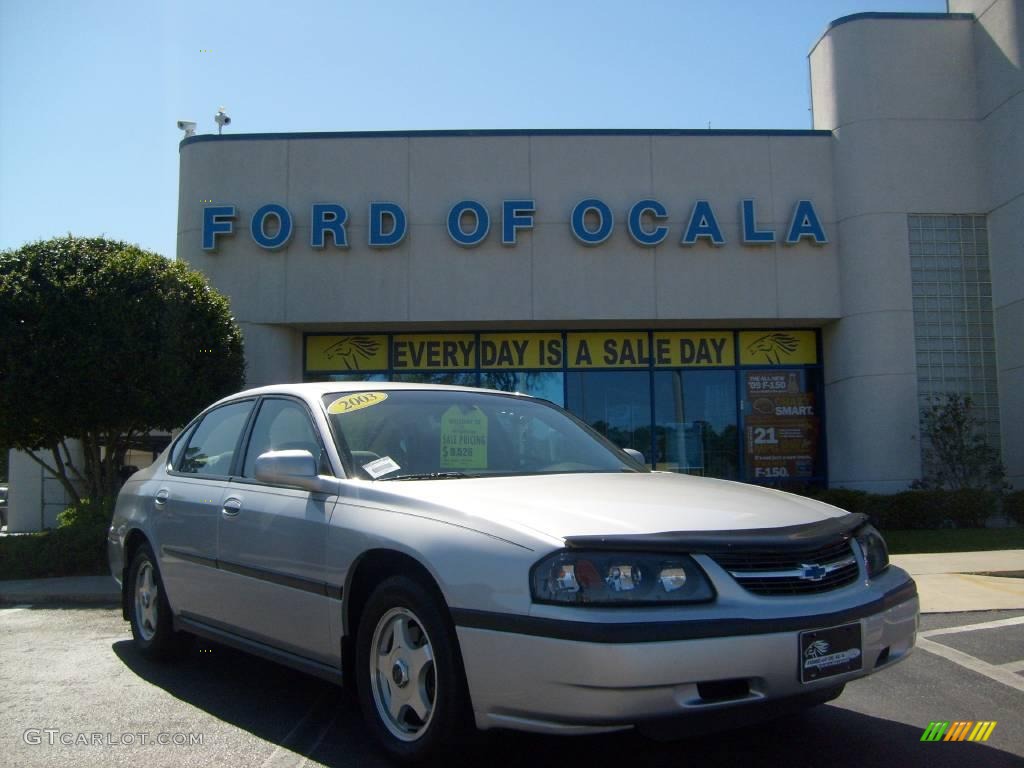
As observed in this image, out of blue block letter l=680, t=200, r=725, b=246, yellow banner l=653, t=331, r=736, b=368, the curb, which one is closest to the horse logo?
yellow banner l=653, t=331, r=736, b=368

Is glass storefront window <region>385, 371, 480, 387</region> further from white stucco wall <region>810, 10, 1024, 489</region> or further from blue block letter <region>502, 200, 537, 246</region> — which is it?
white stucco wall <region>810, 10, 1024, 489</region>

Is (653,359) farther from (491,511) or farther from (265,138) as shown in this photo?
(491,511)

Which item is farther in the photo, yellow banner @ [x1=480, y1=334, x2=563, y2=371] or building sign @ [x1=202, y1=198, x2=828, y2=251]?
yellow banner @ [x1=480, y1=334, x2=563, y2=371]

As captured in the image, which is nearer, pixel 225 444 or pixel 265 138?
pixel 225 444

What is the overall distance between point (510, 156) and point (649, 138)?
2.55 m

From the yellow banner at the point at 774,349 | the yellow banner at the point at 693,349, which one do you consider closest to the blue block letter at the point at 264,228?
the yellow banner at the point at 693,349

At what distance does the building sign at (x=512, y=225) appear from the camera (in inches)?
686

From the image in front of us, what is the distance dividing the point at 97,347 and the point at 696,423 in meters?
10.7

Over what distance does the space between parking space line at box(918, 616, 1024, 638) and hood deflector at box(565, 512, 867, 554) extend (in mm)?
3813

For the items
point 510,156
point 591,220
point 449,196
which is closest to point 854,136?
point 591,220

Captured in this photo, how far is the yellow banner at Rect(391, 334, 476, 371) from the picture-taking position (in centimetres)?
1842

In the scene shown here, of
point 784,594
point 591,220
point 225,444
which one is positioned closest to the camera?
point 784,594

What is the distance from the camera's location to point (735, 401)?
18.4m

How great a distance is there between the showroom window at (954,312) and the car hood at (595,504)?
14280 millimetres
